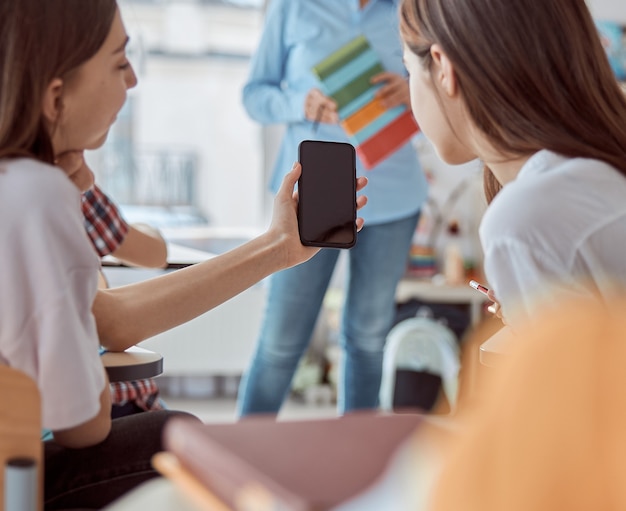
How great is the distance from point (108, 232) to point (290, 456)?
33.1 inches

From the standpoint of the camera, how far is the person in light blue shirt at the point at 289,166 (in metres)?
1.94

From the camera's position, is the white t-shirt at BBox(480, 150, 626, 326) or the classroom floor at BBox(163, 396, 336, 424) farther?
the classroom floor at BBox(163, 396, 336, 424)

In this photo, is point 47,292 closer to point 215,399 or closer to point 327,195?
point 327,195

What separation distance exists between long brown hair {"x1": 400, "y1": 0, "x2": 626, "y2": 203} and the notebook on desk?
40 centimetres

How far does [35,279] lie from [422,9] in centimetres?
52

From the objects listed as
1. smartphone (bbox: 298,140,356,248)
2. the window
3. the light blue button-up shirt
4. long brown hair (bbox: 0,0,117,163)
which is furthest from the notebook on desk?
the window

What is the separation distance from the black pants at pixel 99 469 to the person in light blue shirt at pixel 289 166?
99 centimetres

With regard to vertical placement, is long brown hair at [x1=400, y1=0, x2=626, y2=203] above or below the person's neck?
above

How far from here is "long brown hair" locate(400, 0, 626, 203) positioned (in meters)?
0.88

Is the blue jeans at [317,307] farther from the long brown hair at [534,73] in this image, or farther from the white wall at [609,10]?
the white wall at [609,10]

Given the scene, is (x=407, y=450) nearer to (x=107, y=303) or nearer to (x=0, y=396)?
(x=0, y=396)

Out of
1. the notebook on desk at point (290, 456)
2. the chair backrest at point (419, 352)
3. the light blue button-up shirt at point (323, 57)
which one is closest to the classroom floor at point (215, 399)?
the chair backrest at point (419, 352)

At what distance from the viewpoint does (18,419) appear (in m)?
0.60

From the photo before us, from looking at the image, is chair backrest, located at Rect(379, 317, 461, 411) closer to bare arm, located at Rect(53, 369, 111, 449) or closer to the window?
the window
